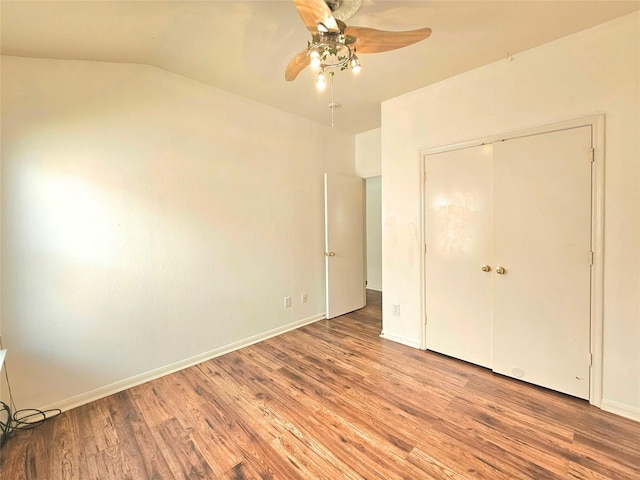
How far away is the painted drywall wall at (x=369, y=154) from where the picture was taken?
4.02 meters

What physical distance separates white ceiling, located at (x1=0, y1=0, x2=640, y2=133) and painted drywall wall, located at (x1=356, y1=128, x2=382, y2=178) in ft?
4.80

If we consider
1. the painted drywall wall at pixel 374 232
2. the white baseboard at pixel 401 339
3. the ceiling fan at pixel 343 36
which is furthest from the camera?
the painted drywall wall at pixel 374 232

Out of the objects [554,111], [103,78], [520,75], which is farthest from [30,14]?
[554,111]

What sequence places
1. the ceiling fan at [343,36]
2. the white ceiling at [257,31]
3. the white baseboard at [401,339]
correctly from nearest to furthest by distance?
the ceiling fan at [343,36]
the white ceiling at [257,31]
the white baseboard at [401,339]

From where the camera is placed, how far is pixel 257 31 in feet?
6.15

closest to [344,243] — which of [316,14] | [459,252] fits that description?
[459,252]

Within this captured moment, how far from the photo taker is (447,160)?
2.63m

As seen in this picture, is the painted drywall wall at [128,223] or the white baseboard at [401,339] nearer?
the painted drywall wall at [128,223]

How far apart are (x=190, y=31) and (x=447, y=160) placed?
2.38 metres

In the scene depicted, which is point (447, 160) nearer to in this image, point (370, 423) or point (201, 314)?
point (370, 423)

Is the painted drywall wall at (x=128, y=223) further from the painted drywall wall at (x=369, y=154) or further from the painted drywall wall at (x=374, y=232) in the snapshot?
the painted drywall wall at (x=374, y=232)

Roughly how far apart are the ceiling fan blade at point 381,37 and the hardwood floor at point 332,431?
94.4 inches

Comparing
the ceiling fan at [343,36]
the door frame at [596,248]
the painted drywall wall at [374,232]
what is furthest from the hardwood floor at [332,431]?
the painted drywall wall at [374,232]

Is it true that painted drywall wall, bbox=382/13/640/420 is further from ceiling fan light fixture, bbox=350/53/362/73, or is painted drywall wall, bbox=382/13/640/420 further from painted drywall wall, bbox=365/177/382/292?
painted drywall wall, bbox=365/177/382/292
